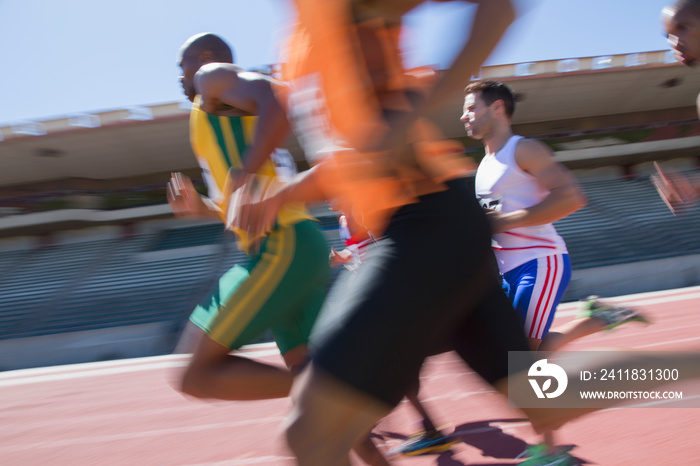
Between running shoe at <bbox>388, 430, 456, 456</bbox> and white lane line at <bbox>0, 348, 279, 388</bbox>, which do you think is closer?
running shoe at <bbox>388, 430, 456, 456</bbox>

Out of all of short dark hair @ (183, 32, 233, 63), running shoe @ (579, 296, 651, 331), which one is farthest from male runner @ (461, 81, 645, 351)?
short dark hair @ (183, 32, 233, 63)

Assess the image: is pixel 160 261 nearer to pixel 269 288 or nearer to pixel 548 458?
pixel 269 288

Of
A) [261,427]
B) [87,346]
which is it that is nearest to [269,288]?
[261,427]

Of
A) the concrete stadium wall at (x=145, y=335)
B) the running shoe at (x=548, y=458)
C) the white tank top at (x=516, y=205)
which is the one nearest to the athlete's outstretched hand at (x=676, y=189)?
the white tank top at (x=516, y=205)

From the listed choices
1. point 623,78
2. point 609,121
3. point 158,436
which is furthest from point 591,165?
point 158,436

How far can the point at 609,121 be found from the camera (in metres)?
20.7

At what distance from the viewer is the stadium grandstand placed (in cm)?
1281

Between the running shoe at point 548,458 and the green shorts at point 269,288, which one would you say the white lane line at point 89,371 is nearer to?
the green shorts at point 269,288

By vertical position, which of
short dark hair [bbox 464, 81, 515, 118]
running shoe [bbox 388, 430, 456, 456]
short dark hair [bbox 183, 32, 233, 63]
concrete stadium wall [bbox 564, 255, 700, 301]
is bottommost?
concrete stadium wall [bbox 564, 255, 700, 301]

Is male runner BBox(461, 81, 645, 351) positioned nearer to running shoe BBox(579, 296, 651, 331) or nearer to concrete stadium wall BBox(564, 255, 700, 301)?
running shoe BBox(579, 296, 651, 331)

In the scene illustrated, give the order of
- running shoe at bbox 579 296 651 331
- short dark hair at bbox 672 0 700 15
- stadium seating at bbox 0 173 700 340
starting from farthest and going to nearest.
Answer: stadium seating at bbox 0 173 700 340, running shoe at bbox 579 296 651 331, short dark hair at bbox 672 0 700 15

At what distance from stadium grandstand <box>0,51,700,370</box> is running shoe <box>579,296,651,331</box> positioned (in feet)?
32.9

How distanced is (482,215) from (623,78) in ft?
65.3

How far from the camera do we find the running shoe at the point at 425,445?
2604 millimetres
